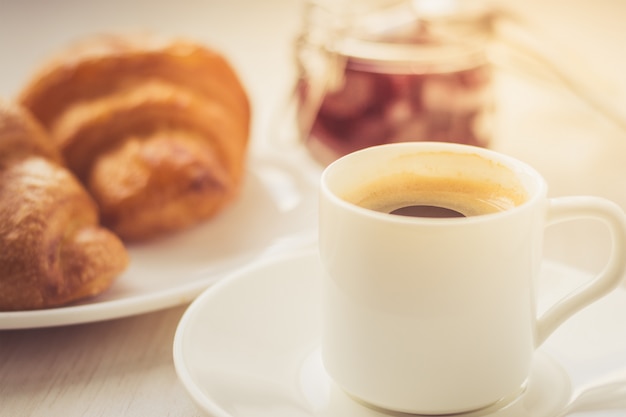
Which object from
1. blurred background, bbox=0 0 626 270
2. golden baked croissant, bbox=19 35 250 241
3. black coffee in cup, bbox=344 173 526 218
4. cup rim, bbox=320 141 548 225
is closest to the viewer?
cup rim, bbox=320 141 548 225

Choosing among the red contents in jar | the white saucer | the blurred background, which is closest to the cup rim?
the white saucer

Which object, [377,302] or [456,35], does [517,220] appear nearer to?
[377,302]

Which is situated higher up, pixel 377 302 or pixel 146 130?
pixel 377 302

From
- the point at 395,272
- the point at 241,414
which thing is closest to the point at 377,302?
the point at 395,272

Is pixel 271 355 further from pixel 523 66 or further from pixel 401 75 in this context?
pixel 523 66

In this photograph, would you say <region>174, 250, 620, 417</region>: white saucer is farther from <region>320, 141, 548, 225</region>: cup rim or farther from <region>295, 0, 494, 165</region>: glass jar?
<region>295, 0, 494, 165</region>: glass jar

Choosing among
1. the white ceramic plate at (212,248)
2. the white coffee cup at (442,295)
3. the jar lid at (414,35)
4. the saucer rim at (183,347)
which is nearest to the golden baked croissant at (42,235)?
the white ceramic plate at (212,248)
